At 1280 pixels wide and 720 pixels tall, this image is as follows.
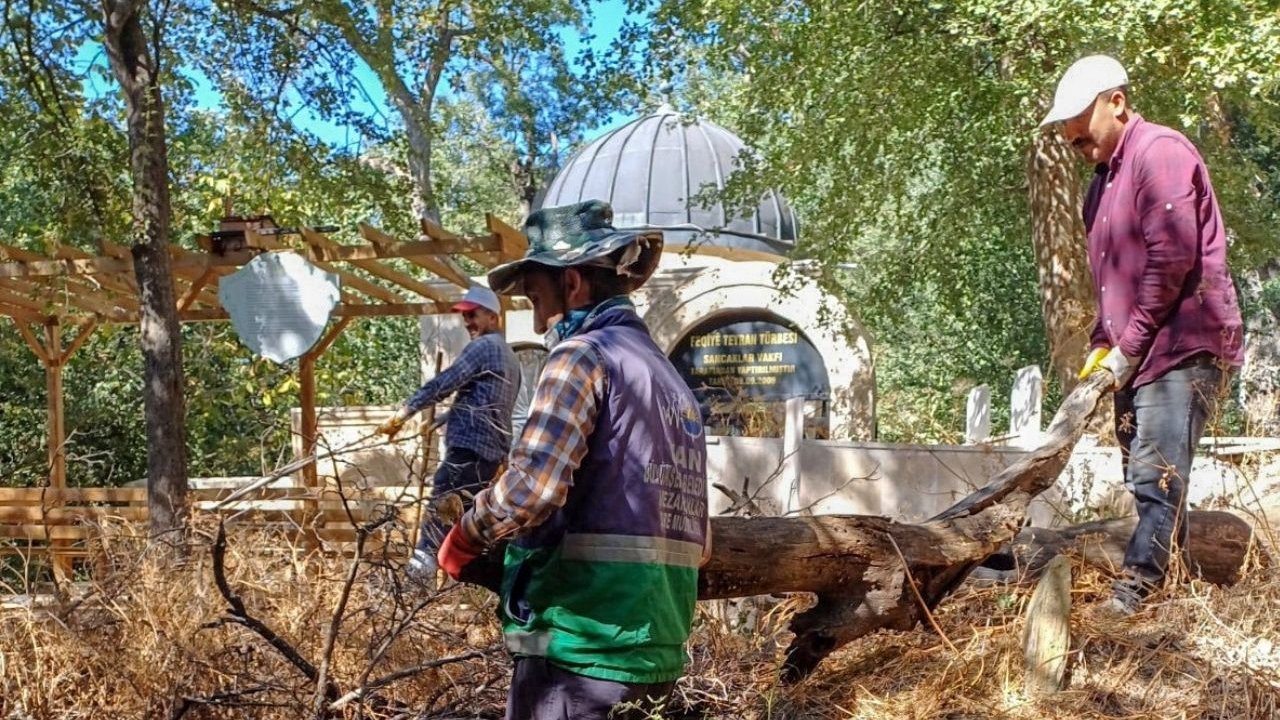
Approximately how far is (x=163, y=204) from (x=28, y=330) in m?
5.29

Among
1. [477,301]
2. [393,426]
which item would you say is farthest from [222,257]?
[393,426]

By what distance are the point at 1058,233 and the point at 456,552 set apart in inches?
423

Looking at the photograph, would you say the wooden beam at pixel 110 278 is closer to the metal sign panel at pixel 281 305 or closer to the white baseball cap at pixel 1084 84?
the metal sign panel at pixel 281 305

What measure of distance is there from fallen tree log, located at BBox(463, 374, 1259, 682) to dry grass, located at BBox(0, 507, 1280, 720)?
193 millimetres

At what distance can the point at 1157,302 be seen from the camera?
15.6 ft

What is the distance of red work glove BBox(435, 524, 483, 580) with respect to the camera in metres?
3.19

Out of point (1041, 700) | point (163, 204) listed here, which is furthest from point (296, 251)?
point (1041, 700)

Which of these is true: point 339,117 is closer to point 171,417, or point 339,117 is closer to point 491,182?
point 171,417

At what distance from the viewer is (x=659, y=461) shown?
128 inches

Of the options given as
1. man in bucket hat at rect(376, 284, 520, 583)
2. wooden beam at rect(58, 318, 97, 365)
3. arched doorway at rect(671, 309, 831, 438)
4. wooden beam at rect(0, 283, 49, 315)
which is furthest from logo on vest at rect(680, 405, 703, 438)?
arched doorway at rect(671, 309, 831, 438)

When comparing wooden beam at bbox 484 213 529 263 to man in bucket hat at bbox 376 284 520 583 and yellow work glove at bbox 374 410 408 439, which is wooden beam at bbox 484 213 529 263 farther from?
yellow work glove at bbox 374 410 408 439

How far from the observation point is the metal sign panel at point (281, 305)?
1055 centimetres

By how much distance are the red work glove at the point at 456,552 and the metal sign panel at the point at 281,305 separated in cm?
754

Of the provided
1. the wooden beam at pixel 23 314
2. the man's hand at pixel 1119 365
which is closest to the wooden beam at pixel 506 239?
the wooden beam at pixel 23 314
